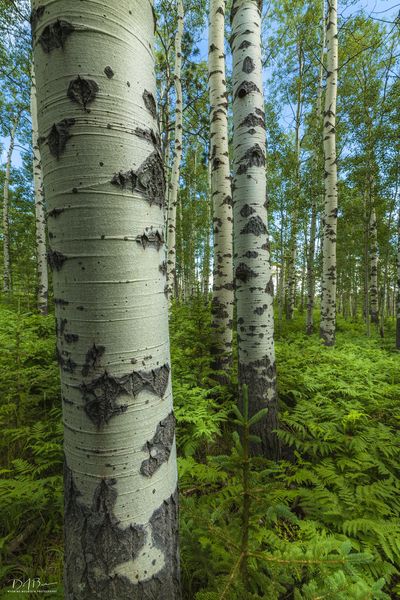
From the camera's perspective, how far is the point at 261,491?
1.04 metres

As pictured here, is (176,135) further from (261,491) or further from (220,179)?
(261,491)

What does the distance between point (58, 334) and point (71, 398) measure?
19cm

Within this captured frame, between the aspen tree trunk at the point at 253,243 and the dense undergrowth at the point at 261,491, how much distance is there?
0.38 metres

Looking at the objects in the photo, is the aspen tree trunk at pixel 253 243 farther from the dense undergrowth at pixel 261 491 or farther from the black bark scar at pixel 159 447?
the black bark scar at pixel 159 447

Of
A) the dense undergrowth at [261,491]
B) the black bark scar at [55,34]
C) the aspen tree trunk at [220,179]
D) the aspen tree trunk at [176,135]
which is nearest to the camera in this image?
the black bark scar at [55,34]

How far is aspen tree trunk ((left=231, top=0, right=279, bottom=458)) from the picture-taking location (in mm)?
2549

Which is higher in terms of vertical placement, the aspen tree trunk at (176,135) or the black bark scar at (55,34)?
the aspen tree trunk at (176,135)

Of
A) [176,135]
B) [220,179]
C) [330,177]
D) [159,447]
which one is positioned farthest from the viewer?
[176,135]

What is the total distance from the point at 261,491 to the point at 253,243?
2.00 metres

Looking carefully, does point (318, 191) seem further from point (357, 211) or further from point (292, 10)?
point (292, 10)

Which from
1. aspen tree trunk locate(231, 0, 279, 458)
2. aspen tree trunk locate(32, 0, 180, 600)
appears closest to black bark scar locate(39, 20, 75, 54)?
aspen tree trunk locate(32, 0, 180, 600)

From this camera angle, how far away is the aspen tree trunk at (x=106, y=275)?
2.35 ft
